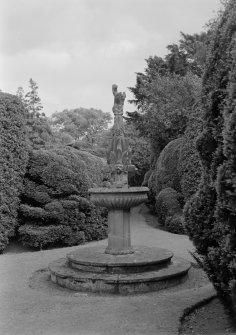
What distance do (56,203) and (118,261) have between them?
5.46 metres

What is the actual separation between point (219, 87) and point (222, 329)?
3296mm

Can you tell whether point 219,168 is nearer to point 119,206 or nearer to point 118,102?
point 119,206

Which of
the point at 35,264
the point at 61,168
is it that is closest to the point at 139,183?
the point at 61,168

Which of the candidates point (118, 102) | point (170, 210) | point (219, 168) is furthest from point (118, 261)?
point (170, 210)

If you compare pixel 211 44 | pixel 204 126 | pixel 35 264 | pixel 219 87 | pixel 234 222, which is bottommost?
pixel 35 264

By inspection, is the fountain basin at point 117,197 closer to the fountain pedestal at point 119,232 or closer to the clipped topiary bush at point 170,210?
the fountain pedestal at point 119,232

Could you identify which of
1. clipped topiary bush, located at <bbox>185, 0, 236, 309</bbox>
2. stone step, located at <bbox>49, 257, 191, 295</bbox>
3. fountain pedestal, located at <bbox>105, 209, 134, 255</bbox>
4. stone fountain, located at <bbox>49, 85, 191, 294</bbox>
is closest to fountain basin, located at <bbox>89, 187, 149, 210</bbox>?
stone fountain, located at <bbox>49, 85, 191, 294</bbox>

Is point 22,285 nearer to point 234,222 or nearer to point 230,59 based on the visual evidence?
point 234,222

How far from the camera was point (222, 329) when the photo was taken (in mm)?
5785

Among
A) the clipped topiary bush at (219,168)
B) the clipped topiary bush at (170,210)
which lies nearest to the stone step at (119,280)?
the clipped topiary bush at (219,168)

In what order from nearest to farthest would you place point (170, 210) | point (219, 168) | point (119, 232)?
point (219, 168), point (119, 232), point (170, 210)

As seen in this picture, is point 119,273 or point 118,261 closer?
point 119,273

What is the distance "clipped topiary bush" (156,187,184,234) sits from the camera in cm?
1593

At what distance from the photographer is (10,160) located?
42.1ft
